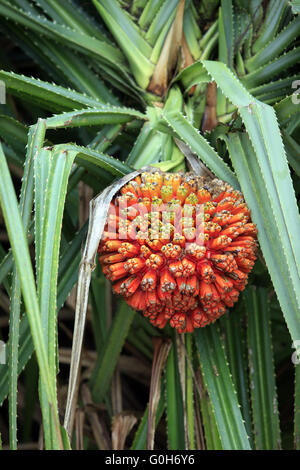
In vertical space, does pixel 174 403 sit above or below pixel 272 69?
below

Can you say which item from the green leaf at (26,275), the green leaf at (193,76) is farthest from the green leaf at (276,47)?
the green leaf at (26,275)

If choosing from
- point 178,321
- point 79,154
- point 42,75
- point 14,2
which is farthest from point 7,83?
point 42,75

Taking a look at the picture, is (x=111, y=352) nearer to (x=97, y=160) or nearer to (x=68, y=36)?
(x=97, y=160)

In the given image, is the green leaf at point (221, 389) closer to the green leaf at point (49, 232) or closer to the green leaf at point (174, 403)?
the green leaf at point (174, 403)

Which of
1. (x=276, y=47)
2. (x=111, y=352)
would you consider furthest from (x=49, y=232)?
(x=276, y=47)

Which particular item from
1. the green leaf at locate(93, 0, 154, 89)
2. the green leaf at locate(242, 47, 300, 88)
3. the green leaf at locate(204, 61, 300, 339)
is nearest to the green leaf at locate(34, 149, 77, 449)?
the green leaf at locate(204, 61, 300, 339)

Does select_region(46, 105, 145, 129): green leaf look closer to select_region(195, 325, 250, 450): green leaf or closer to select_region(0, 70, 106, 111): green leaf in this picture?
select_region(0, 70, 106, 111): green leaf

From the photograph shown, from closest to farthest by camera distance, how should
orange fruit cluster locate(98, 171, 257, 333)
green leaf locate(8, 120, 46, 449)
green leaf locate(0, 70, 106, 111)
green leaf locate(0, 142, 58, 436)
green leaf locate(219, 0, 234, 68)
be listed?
1. green leaf locate(0, 142, 58, 436)
2. green leaf locate(8, 120, 46, 449)
3. orange fruit cluster locate(98, 171, 257, 333)
4. green leaf locate(0, 70, 106, 111)
5. green leaf locate(219, 0, 234, 68)
